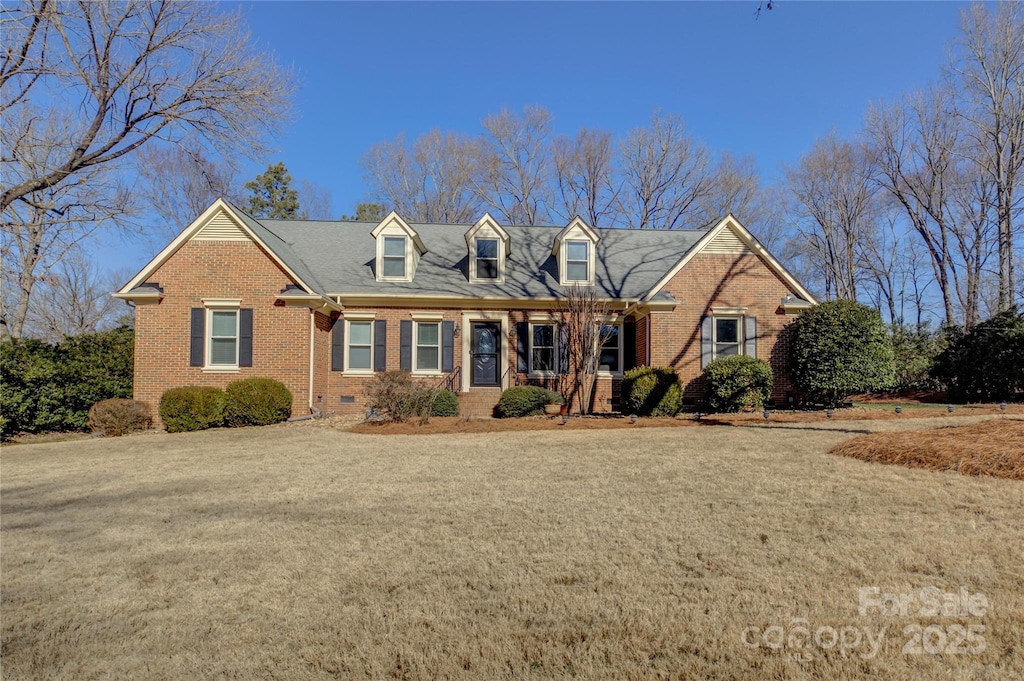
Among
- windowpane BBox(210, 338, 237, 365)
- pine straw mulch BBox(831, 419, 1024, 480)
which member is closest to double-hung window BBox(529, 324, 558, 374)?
windowpane BBox(210, 338, 237, 365)

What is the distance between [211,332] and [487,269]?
26.1 ft

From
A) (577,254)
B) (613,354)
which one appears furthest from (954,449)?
(577,254)

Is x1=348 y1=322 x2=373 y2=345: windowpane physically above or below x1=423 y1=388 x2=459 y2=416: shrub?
above

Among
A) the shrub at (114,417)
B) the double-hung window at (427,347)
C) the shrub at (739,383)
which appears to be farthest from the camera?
the double-hung window at (427,347)

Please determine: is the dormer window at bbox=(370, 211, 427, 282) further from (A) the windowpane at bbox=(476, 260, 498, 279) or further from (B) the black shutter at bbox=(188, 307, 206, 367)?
(B) the black shutter at bbox=(188, 307, 206, 367)

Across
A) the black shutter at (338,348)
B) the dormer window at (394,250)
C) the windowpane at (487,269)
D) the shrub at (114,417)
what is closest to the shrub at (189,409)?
the shrub at (114,417)

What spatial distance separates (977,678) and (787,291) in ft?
50.3

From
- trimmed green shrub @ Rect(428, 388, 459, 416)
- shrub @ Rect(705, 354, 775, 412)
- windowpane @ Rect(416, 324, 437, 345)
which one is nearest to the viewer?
shrub @ Rect(705, 354, 775, 412)

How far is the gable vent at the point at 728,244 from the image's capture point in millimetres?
→ 16703

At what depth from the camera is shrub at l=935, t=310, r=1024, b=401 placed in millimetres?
14656

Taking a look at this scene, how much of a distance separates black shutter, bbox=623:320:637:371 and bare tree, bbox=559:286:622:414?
69cm

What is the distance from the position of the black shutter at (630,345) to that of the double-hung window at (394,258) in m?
6.91

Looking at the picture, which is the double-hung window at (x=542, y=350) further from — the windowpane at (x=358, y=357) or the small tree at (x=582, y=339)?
the windowpane at (x=358, y=357)

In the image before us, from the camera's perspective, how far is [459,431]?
1244cm
